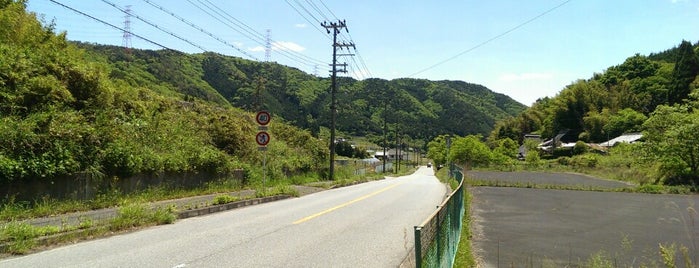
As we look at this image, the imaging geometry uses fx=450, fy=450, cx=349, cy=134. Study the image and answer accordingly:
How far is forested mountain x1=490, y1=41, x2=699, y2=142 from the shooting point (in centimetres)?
8288

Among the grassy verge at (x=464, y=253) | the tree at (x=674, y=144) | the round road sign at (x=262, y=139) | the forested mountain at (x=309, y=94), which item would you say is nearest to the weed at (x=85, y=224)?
the grassy verge at (x=464, y=253)

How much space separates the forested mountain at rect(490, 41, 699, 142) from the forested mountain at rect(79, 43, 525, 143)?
43.3 metres

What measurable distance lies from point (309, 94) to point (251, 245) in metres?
121

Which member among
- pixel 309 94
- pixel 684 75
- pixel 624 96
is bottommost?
pixel 624 96

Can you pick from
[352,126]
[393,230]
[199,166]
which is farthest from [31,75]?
[352,126]

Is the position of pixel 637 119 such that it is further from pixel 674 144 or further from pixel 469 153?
pixel 674 144

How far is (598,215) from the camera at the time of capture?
15.9 m

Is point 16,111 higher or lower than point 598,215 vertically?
higher

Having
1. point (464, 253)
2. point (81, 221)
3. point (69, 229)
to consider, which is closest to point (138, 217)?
point (81, 221)

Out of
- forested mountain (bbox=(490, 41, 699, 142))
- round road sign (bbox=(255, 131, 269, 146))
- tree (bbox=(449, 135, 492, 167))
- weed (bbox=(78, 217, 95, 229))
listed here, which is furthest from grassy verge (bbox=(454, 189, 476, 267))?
forested mountain (bbox=(490, 41, 699, 142))

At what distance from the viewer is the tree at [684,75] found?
80000mm

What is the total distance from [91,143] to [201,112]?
48.2 feet

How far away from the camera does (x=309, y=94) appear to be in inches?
5049

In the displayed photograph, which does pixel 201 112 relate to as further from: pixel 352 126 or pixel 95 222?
pixel 352 126
